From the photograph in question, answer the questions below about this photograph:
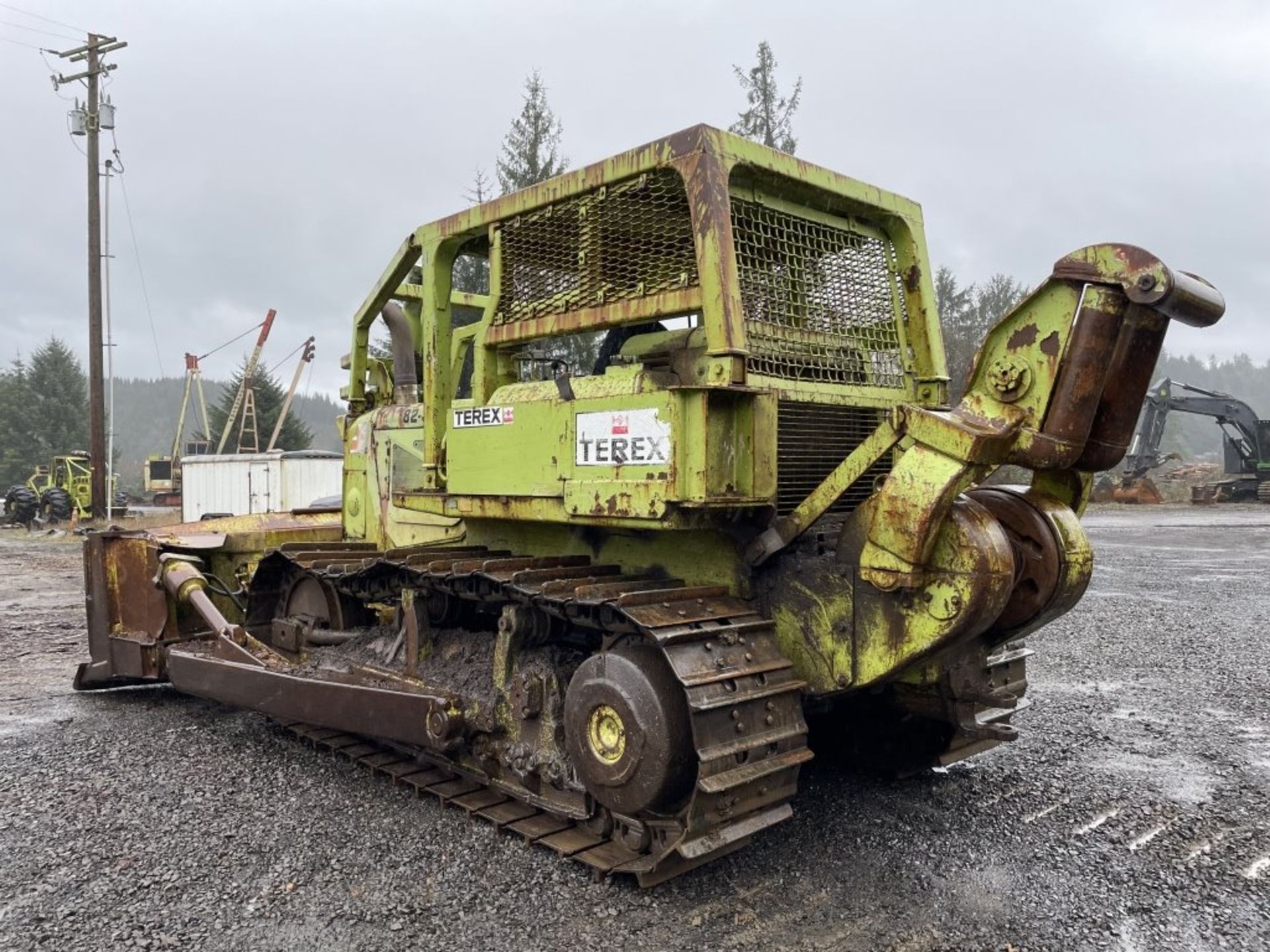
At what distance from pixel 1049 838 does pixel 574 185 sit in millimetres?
3571

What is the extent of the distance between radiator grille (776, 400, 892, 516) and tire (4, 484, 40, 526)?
88.4 ft

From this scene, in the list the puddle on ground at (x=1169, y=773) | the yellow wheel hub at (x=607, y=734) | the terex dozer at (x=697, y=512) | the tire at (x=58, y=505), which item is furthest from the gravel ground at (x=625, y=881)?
the tire at (x=58, y=505)

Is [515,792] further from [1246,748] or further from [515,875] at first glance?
[1246,748]

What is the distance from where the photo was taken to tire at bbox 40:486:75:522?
25656 mm

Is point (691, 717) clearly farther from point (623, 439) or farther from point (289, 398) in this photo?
point (289, 398)

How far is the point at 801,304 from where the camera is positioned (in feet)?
14.6

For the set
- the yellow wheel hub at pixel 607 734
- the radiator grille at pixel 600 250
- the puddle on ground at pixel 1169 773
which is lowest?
the puddle on ground at pixel 1169 773

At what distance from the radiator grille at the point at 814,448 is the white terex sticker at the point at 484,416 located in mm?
1229

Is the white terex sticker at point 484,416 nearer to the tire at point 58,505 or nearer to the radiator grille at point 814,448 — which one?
the radiator grille at point 814,448

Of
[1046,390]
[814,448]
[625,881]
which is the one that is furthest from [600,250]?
[625,881]

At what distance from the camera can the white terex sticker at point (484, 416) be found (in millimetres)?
4504

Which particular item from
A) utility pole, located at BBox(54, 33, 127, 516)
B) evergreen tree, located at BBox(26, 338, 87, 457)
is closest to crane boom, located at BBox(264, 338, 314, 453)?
utility pole, located at BBox(54, 33, 127, 516)

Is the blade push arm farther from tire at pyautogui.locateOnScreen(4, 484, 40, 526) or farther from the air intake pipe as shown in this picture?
tire at pyautogui.locateOnScreen(4, 484, 40, 526)

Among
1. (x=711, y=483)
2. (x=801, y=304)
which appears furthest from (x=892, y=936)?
(x=801, y=304)
